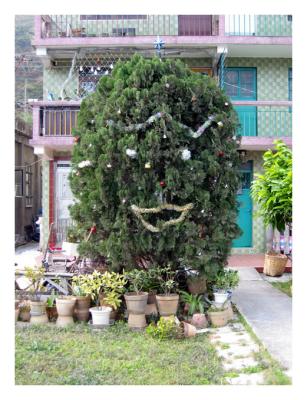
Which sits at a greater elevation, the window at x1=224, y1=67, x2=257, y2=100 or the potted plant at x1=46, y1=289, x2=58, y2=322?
the window at x1=224, y1=67, x2=257, y2=100

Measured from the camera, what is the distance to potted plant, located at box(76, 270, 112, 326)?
6.35 m

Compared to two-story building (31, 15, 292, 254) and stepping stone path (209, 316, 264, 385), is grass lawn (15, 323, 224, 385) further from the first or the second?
two-story building (31, 15, 292, 254)

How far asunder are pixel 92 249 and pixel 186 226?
1387 mm

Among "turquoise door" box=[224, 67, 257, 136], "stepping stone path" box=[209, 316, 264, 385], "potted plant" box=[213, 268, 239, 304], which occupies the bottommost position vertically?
"stepping stone path" box=[209, 316, 264, 385]

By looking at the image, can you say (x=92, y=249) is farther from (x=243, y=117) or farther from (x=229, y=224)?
(x=243, y=117)

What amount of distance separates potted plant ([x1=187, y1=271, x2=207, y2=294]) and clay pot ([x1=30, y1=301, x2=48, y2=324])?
202 centimetres

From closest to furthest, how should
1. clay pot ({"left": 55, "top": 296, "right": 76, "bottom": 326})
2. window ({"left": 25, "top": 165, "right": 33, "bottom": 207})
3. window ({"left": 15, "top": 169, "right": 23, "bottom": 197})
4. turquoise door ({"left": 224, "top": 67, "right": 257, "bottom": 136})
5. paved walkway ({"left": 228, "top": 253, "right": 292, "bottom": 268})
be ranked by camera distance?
1. clay pot ({"left": 55, "top": 296, "right": 76, "bottom": 326})
2. paved walkway ({"left": 228, "top": 253, "right": 292, "bottom": 268})
3. turquoise door ({"left": 224, "top": 67, "right": 257, "bottom": 136})
4. window ({"left": 15, "top": 169, "right": 23, "bottom": 197})
5. window ({"left": 25, "top": 165, "right": 33, "bottom": 207})

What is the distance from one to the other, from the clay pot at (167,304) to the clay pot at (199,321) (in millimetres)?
264

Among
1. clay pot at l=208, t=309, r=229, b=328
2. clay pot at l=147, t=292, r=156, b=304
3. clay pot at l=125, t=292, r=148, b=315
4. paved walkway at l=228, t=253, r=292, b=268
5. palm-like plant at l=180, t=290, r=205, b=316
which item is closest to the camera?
clay pot at l=125, t=292, r=148, b=315

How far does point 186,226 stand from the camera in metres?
6.55

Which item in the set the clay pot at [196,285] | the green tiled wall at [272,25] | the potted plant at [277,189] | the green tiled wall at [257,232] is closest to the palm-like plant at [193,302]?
the clay pot at [196,285]

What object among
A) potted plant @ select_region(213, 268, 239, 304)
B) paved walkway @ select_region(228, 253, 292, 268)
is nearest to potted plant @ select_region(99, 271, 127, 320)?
potted plant @ select_region(213, 268, 239, 304)

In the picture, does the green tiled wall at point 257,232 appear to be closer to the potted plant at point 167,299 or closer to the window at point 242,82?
the window at point 242,82
